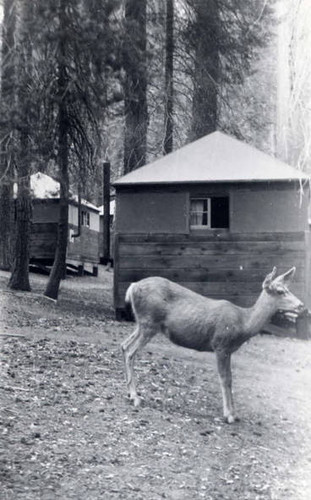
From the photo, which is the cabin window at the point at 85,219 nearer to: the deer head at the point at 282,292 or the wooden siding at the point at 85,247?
the wooden siding at the point at 85,247

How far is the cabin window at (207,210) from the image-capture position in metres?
11.2

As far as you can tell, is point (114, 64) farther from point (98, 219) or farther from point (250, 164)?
point (98, 219)

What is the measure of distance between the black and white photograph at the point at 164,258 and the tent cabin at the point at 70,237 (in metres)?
6.96

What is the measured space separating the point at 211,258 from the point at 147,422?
5714 millimetres

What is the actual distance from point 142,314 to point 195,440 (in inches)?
49.6

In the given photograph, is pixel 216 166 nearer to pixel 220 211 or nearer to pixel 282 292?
pixel 220 211

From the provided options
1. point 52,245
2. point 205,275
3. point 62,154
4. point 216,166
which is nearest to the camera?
point 216,166

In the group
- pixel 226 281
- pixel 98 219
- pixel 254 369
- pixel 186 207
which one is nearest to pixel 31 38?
pixel 186 207

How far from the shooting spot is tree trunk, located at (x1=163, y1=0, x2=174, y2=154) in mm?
11008

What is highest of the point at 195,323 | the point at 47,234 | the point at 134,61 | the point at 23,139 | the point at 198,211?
the point at 134,61

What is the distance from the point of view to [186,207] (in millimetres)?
10984

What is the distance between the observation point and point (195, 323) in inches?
237

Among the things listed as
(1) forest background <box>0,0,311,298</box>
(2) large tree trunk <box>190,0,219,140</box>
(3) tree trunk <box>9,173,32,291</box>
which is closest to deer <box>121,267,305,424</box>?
(1) forest background <box>0,0,311,298</box>

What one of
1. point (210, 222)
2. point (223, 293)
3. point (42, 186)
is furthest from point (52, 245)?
point (223, 293)
